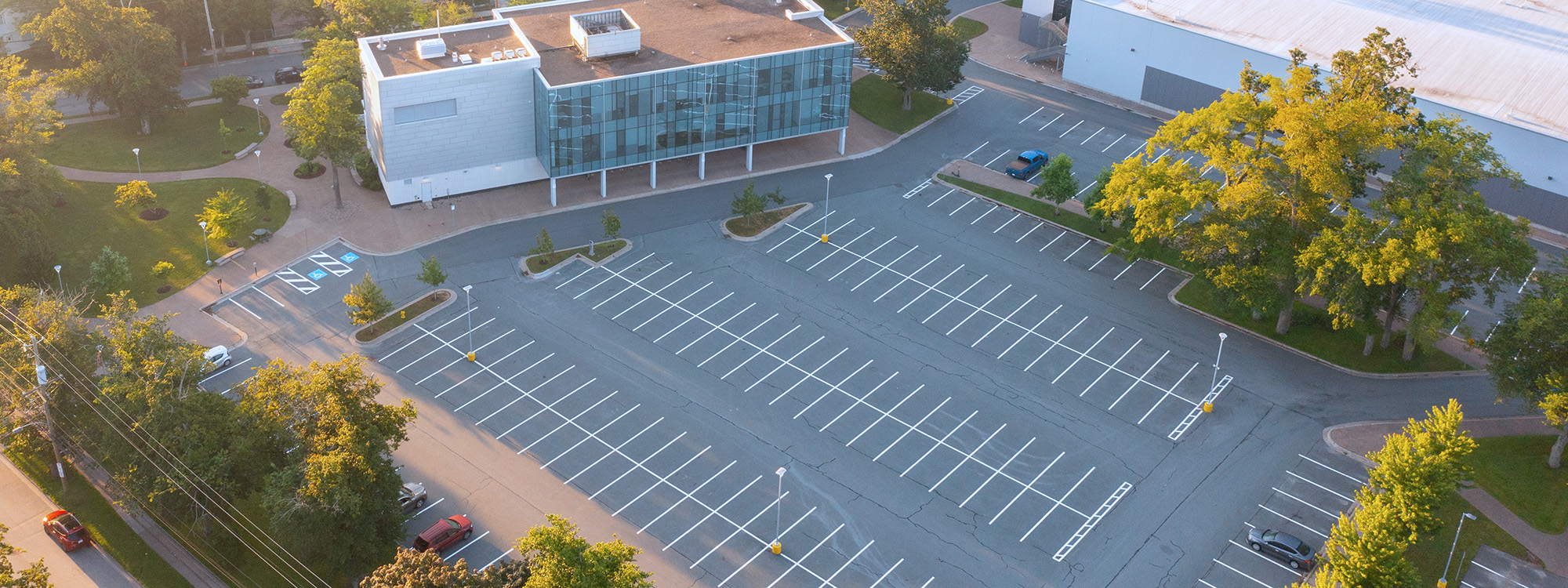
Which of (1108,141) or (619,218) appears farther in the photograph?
(1108,141)

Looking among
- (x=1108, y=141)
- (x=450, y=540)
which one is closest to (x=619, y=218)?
(x=450, y=540)

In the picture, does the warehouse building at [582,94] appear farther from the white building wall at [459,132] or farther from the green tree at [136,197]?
the green tree at [136,197]

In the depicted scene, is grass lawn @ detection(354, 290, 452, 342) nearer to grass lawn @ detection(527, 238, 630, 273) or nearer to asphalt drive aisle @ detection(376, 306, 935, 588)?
asphalt drive aisle @ detection(376, 306, 935, 588)

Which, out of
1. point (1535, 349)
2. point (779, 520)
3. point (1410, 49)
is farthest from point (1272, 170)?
point (1410, 49)

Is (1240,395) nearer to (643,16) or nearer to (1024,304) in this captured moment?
(1024,304)

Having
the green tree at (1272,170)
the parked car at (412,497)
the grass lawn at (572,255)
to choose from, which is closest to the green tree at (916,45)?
the green tree at (1272,170)
